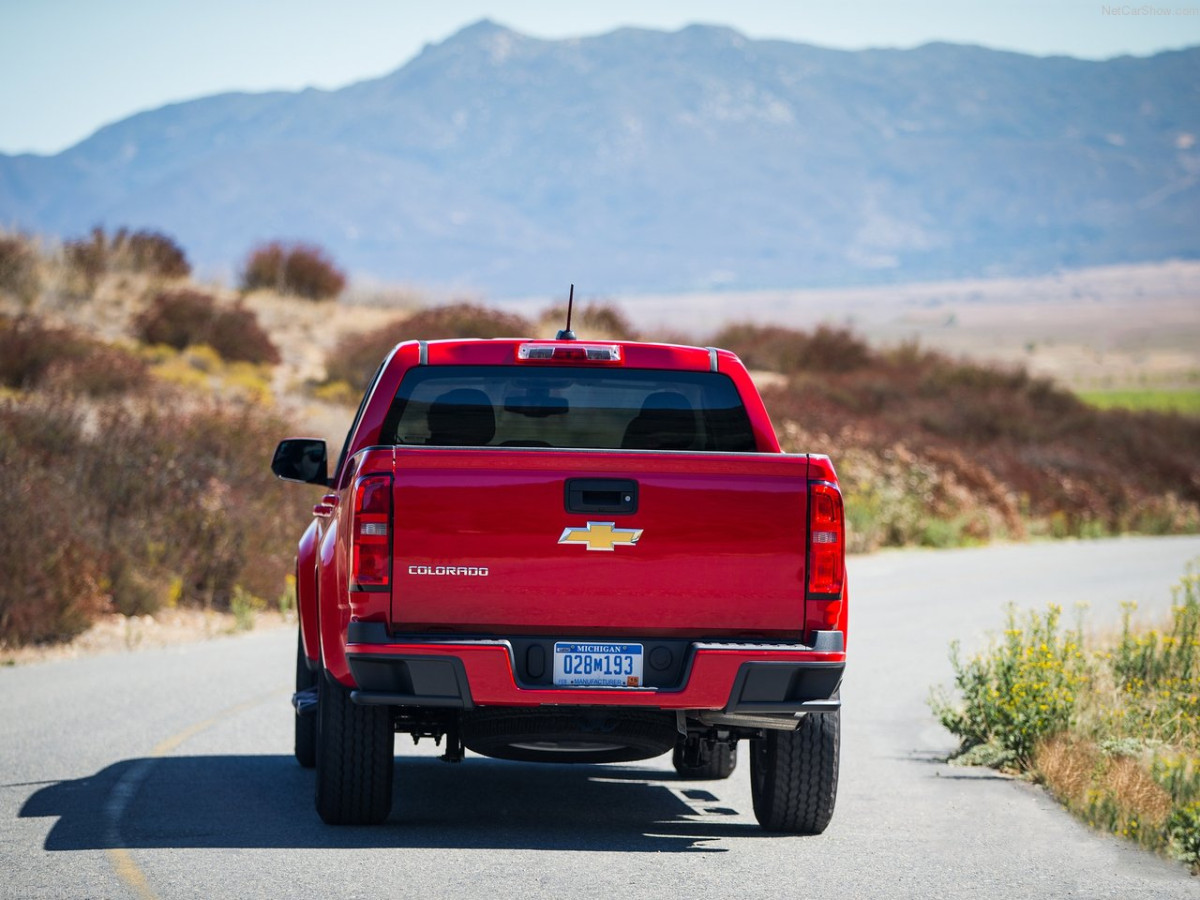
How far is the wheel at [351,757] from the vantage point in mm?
7402

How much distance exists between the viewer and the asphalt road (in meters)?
6.87

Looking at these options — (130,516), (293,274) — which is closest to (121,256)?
(293,274)

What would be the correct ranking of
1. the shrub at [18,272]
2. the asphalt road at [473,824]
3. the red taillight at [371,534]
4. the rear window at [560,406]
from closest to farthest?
the red taillight at [371,534], the asphalt road at [473,824], the rear window at [560,406], the shrub at [18,272]

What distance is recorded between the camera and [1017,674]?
10211 mm

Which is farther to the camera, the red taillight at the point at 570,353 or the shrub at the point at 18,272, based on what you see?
the shrub at the point at 18,272

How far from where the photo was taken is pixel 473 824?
26.2ft

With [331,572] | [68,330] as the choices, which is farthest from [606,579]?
[68,330]

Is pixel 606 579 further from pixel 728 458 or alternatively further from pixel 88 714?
pixel 88 714

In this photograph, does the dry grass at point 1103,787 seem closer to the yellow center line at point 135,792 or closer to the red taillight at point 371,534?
the red taillight at point 371,534

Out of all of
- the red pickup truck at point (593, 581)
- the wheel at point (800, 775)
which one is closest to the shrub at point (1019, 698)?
the wheel at point (800, 775)

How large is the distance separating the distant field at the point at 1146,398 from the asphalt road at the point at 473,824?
64.9 metres

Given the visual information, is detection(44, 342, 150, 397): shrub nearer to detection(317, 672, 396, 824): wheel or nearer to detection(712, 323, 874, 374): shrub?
detection(317, 672, 396, 824): wheel

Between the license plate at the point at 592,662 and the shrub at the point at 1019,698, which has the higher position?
the license plate at the point at 592,662

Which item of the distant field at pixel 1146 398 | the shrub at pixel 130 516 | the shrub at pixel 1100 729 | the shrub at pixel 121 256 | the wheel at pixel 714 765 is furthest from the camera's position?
the distant field at pixel 1146 398
